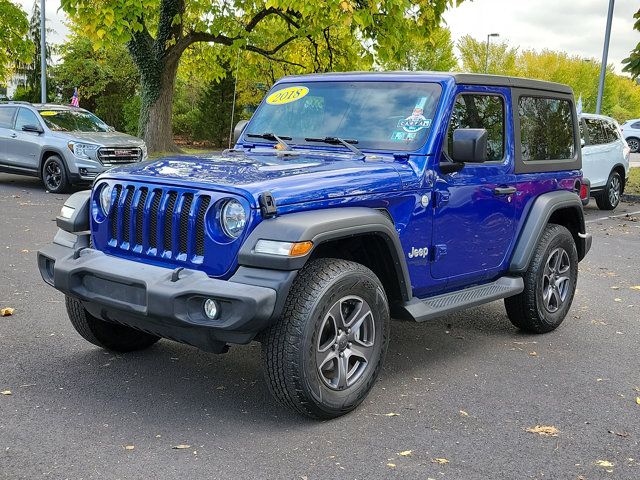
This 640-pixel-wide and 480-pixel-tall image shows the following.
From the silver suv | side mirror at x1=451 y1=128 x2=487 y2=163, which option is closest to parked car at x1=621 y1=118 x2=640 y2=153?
the silver suv

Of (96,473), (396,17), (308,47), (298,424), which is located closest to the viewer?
(96,473)

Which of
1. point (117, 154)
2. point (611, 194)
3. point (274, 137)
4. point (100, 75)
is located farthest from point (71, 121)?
point (100, 75)

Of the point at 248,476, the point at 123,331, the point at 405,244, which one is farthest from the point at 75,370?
the point at 405,244

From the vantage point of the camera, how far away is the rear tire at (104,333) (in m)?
5.08

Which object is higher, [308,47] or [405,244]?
[308,47]

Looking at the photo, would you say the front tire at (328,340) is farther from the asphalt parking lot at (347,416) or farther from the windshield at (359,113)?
the windshield at (359,113)

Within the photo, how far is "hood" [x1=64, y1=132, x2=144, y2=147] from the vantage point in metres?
14.9

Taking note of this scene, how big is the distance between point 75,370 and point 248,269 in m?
1.69

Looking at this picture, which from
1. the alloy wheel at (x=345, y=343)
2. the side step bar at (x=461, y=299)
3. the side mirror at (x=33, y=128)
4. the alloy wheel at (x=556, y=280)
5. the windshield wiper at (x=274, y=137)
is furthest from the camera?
the side mirror at (x=33, y=128)

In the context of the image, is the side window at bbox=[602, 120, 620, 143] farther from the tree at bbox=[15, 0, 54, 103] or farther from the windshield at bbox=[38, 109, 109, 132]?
the tree at bbox=[15, 0, 54, 103]

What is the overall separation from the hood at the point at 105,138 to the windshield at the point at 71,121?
0.35 meters

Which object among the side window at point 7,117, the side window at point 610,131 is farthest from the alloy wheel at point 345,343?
the side window at point 7,117

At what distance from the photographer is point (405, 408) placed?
451cm

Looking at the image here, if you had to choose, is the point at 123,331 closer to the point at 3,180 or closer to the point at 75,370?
Answer: the point at 75,370
